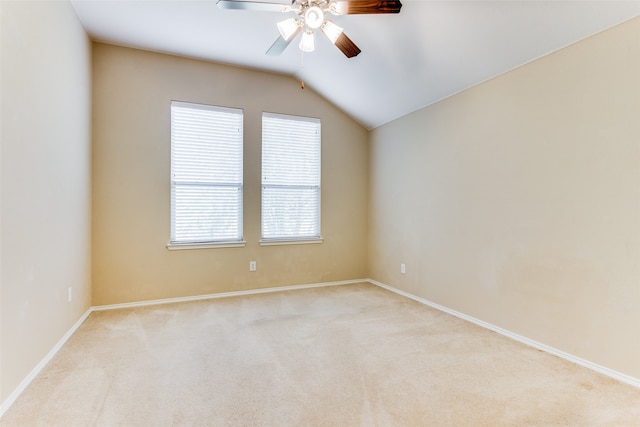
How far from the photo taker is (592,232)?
227 centimetres

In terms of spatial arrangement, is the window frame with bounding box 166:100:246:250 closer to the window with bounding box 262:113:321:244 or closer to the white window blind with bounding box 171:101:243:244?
the white window blind with bounding box 171:101:243:244

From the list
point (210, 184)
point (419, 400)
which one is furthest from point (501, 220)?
point (210, 184)

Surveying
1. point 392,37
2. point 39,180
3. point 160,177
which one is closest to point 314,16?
point 392,37

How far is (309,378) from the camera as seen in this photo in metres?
2.12

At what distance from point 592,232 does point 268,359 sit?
2523mm

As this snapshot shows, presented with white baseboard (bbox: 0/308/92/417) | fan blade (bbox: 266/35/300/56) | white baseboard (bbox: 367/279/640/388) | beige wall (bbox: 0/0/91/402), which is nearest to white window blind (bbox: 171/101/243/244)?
beige wall (bbox: 0/0/91/402)

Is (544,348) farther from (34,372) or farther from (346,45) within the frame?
(34,372)

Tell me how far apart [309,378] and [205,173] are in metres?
2.80

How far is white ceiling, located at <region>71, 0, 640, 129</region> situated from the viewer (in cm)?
231

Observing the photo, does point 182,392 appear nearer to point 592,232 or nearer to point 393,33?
point 592,232

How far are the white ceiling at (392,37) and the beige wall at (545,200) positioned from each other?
0.58 feet

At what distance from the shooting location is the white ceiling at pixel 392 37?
2309 mm

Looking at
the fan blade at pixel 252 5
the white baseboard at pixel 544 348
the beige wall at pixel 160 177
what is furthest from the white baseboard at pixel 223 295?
the fan blade at pixel 252 5

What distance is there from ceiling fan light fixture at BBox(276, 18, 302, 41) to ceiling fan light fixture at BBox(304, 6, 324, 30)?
5.4 inches
